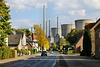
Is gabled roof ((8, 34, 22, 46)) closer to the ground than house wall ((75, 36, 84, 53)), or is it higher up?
higher up

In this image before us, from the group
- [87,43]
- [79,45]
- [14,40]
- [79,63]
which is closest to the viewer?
[79,63]

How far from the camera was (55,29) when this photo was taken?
7820 inches

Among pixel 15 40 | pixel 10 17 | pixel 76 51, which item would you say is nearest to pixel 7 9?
pixel 10 17

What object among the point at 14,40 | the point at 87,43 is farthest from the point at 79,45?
the point at 87,43

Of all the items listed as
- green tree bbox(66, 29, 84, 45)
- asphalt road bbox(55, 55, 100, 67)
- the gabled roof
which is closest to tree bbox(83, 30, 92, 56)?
asphalt road bbox(55, 55, 100, 67)

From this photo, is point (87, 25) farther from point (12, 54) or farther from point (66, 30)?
point (66, 30)

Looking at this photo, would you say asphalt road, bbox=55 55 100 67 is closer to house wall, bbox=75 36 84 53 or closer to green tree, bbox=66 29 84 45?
house wall, bbox=75 36 84 53

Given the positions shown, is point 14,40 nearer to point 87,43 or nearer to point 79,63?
point 87,43

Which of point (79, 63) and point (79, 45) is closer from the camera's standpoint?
point (79, 63)

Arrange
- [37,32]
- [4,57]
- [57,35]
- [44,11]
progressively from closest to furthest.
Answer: [4,57], [37,32], [44,11], [57,35]

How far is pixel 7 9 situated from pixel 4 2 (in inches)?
155

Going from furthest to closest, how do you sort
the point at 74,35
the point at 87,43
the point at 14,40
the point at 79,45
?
the point at 74,35 → the point at 79,45 → the point at 14,40 → the point at 87,43

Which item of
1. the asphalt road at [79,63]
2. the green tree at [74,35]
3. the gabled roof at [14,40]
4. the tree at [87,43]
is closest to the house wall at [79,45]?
the green tree at [74,35]

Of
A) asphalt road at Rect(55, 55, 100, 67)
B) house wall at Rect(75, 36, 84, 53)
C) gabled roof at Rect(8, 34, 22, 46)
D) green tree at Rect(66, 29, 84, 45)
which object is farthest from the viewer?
green tree at Rect(66, 29, 84, 45)
